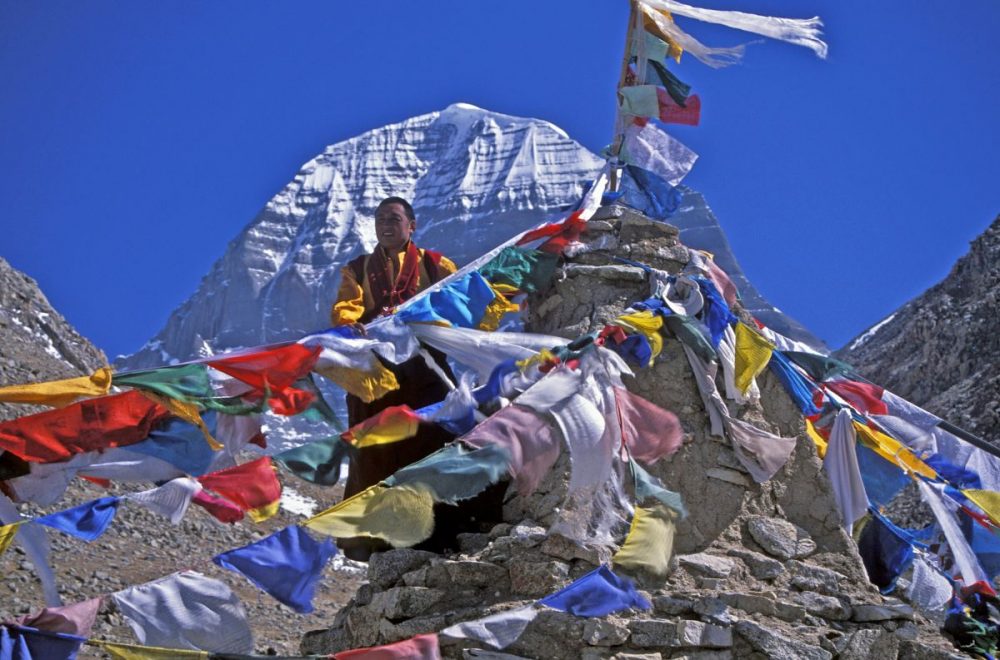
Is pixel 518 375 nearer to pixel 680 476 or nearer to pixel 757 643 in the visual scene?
pixel 680 476

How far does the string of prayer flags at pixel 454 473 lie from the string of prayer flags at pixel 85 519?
1.37 meters

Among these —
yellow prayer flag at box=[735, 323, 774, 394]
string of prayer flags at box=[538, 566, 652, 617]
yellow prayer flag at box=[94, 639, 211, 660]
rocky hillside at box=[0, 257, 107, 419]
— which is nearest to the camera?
yellow prayer flag at box=[94, 639, 211, 660]

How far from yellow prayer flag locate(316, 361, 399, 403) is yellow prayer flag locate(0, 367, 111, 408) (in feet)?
4.04

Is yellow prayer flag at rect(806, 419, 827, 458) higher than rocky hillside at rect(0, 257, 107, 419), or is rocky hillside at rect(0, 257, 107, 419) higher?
rocky hillside at rect(0, 257, 107, 419)

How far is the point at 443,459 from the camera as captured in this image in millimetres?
7441

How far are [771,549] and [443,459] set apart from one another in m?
1.92

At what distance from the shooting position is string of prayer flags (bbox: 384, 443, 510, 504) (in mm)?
7359

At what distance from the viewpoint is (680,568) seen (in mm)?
7660

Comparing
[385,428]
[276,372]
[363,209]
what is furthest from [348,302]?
[363,209]

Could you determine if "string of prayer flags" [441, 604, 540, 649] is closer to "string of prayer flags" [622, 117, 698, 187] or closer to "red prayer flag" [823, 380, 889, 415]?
"red prayer flag" [823, 380, 889, 415]

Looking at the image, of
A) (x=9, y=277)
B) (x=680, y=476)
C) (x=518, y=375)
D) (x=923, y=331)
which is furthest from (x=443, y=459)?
(x=9, y=277)

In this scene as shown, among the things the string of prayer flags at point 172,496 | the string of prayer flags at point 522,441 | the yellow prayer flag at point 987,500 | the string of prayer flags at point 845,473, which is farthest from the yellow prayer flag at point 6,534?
the yellow prayer flag at point 987,500

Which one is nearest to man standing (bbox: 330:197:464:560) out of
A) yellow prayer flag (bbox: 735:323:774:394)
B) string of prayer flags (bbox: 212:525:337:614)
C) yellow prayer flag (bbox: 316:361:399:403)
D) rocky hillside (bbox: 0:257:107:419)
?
yellow prayer flag (bbox: 316:361:399:403)

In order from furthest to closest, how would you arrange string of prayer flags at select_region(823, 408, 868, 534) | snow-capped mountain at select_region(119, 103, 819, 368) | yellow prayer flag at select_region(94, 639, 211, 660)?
snow-capped mountain at select_region(119, 103, 819, 368) < string of prayer flags at select_region(823, 408, 868, 534) < yellow prayer flag at select_region(94, 639, 211, 660)
